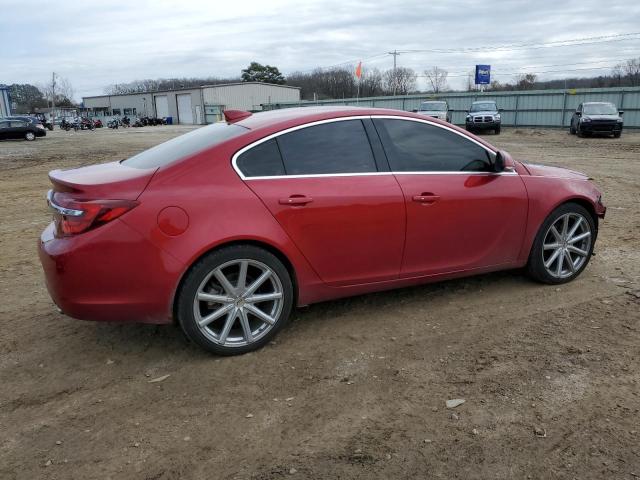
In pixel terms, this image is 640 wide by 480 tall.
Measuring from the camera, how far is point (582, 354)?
11.6 ft

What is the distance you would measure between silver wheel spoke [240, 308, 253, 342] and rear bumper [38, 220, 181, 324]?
1.58 ft

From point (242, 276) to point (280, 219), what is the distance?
459 mm

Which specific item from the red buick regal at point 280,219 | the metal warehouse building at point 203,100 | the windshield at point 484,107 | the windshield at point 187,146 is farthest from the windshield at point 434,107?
the metal warehouse building at point 203,100

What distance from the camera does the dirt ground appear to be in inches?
102

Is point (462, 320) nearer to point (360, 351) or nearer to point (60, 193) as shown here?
point (360, 351)

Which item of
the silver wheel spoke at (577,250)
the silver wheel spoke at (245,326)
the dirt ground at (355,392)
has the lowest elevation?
the dirt ground at (355,392)

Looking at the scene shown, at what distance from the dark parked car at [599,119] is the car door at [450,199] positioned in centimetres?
2337

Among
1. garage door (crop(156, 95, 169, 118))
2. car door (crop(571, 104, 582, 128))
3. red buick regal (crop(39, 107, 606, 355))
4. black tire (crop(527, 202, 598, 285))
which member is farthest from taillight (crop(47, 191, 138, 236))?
garage door (crop(156, 95, 169, 118))

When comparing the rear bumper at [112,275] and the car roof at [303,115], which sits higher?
the car roof at [303,115]

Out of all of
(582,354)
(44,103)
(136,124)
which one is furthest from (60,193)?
(44,103)

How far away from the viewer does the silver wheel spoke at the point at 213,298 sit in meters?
3.45

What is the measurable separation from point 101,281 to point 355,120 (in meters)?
2.13

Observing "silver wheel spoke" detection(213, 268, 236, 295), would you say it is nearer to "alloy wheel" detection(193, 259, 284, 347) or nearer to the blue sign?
"alloy wheel" detection(193, 259, 284, 347)

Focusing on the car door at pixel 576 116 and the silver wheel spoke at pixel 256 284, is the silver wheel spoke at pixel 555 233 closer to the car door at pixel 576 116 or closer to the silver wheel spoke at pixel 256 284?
the silver wheel spoke at pixel 256 284
